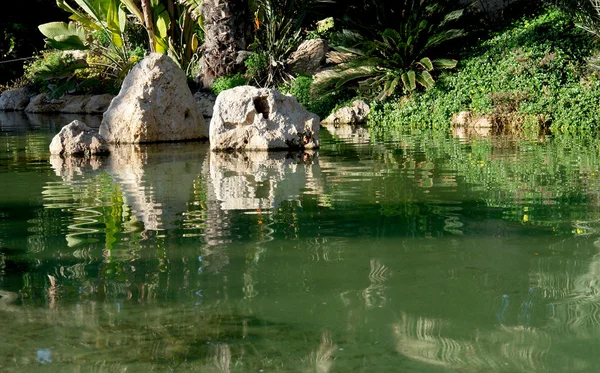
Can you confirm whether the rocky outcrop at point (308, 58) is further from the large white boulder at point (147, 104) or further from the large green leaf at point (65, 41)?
the large white boulder at point (147, 104)

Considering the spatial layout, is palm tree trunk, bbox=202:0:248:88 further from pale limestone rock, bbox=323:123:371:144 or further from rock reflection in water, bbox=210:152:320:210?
rock reflection in water, bbox=210:152:320:210

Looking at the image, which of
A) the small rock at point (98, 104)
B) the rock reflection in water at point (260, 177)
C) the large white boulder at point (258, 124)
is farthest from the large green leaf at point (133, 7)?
the rock reflection in water at point (260, 177)

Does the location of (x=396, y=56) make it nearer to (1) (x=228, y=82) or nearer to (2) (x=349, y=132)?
(2) (x=349, y=132)

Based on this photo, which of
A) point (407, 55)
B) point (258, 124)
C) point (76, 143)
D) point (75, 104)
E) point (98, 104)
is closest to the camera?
point (76, 143)

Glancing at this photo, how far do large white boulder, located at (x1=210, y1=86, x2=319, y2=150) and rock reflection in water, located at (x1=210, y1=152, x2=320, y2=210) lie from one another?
366 mm

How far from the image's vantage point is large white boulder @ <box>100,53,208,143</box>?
15172 mm

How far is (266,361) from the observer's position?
3893mm

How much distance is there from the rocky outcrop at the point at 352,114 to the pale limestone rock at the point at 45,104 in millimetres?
13386

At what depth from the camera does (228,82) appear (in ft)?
77.5

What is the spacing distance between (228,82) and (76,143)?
10325mm

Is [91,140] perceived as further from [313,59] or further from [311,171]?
[313,59]

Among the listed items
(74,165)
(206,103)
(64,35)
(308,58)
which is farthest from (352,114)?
(64,35)

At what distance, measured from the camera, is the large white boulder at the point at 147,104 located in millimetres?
15172

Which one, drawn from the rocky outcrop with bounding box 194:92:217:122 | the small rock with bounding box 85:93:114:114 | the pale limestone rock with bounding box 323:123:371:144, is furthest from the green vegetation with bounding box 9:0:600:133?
the small rock with bounding box 85:93:114:114
